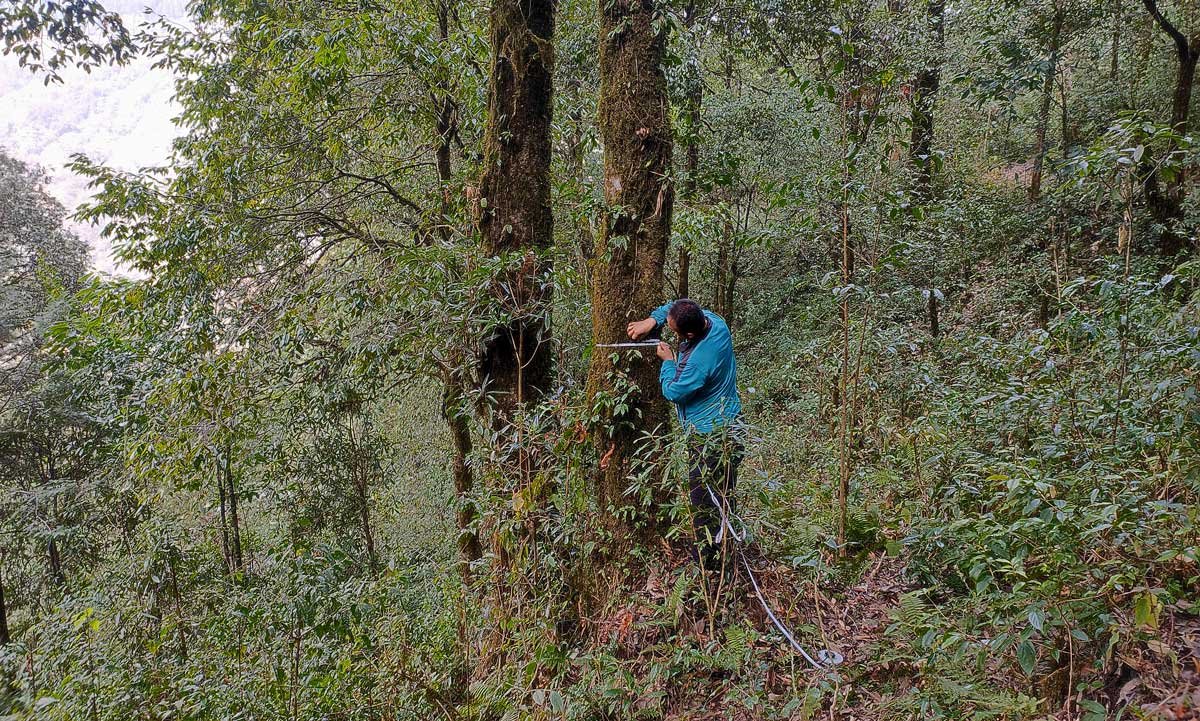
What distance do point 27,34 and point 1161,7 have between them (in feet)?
44.8

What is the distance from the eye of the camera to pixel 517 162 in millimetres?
4164

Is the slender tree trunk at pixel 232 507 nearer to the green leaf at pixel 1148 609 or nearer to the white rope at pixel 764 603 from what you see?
the white rope at pixel 764 603

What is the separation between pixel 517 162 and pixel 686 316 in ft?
6.04

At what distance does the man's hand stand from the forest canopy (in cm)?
4

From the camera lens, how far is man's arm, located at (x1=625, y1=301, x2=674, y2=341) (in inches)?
130

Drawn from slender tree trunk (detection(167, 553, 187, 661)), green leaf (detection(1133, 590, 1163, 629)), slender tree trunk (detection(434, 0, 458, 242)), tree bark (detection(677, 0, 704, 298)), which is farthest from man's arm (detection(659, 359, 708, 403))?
slender tree trunk (detection(434, 0, 458, 242))

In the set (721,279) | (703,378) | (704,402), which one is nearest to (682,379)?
(703,378)

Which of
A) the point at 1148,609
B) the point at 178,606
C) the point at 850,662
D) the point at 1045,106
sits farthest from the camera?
the point at 1045,106

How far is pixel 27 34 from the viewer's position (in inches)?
192

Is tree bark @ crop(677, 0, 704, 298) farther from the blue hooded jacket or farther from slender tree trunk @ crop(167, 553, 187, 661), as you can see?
slender tree trunk @ crop(167, 553, 187, 661)

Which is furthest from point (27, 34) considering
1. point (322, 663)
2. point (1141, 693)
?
point (1141, 693)

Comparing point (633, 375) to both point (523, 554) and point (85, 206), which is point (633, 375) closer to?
point (523, 554)

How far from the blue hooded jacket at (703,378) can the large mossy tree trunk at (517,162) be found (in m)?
1.06

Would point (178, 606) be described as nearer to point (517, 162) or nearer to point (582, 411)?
point (582, 411)
